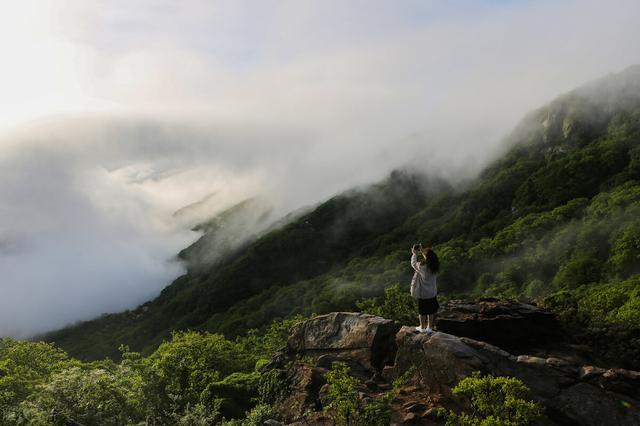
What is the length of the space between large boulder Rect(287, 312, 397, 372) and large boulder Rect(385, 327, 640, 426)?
11.6 feet

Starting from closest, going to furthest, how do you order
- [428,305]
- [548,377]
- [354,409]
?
[354,409], [548,377], [428,305]

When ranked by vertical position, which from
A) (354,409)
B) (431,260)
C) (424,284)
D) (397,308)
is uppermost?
(431,260)

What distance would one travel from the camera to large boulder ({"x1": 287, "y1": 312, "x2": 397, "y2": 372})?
Answer: 1027 inches

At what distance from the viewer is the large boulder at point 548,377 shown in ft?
60.9

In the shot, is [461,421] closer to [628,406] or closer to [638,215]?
[628,406]

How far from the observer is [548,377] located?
20.0m

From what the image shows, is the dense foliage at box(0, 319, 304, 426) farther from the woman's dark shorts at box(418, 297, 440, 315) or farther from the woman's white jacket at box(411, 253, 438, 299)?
the woman's white jacket at box(411, 253, 438, 299)

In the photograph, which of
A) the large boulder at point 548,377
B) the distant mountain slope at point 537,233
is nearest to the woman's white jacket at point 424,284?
the large boulder at point 548,377

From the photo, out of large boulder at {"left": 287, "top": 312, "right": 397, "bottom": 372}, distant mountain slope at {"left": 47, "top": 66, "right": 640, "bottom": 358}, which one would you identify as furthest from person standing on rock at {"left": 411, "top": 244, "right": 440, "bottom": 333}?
distant mountain slope at {"left": 47, "top": 66, "right": 640, "bottom": 358}

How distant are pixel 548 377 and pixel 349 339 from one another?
35.1 ft

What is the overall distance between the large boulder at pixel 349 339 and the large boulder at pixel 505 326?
3085mm

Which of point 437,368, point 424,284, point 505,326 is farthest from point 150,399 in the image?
point 505,326

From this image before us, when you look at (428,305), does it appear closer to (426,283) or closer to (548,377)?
(426,283)

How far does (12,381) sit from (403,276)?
383ft
